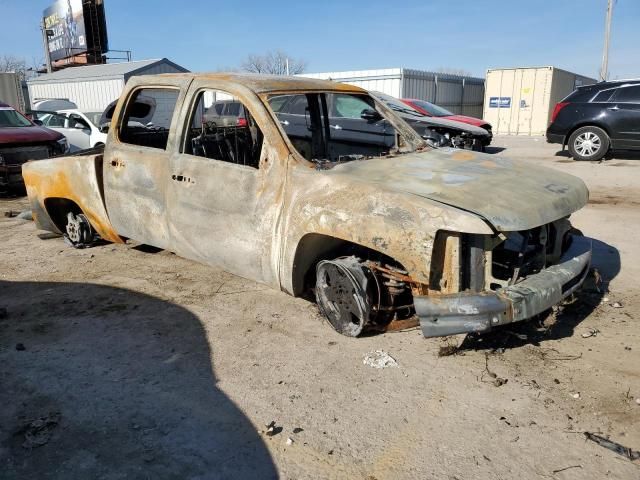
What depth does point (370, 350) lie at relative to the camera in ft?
11.5

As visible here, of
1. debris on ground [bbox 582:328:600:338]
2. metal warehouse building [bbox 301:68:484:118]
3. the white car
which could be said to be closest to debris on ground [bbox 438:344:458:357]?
debris on ground [bbox 582:328:600:338]

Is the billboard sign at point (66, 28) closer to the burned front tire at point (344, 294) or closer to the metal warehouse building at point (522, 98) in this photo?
the metal warehouse building at point (522, 98)

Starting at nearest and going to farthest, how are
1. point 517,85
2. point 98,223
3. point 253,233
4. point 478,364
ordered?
point 478,364 → point 253,233 → point 98,223 → point 517,85

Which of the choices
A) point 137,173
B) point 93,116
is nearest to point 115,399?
point 137,173

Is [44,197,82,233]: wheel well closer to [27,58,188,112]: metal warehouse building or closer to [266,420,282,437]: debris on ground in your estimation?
[266,420,282,437]: debris on ground

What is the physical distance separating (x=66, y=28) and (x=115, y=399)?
4023 cm

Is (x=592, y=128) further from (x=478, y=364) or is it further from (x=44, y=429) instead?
(x=44, y=429)

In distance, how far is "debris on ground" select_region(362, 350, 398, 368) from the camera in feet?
10.9

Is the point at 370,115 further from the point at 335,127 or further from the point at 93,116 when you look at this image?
the point at 93,116

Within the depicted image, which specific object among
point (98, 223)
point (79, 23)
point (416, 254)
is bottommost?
point (98, 223)

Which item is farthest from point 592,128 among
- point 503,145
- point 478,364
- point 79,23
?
point 79,23

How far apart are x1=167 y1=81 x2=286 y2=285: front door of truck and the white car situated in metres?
8.66

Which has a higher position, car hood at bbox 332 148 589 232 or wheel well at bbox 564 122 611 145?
car hood at bbox 332 148 589 232

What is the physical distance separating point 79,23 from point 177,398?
3877cm
